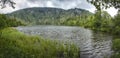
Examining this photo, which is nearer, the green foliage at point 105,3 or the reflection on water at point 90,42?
the green foliage at point 105,3

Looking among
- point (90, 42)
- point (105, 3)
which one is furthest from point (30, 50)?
point (90, 42)

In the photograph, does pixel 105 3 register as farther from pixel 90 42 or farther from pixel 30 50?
pixel 90 42

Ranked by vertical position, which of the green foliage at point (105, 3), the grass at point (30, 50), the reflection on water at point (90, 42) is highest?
the green foliage at point (105, 3)

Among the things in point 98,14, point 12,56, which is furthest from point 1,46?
point 98,14

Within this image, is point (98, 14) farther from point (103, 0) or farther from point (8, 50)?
point (8, 50)

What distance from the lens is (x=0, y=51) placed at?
19562mm

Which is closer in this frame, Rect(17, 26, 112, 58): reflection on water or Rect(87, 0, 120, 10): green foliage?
Rect(87, 0, 120, 10): green foliage

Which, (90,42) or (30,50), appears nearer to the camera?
(30,50)

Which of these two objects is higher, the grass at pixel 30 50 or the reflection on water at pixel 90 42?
the grass at pixel 30 50

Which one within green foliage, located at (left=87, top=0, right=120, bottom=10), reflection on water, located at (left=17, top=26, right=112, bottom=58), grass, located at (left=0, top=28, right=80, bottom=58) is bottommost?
reflection on water, located at (left=17, top=26, right=112, bottom=58)

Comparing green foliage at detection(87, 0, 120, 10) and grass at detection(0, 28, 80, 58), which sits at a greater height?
green foliage at detection(87, 0, 120, 10)

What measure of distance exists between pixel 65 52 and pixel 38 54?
5.73 m

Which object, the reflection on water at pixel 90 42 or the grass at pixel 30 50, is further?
the reflection on water at pixel 90 42

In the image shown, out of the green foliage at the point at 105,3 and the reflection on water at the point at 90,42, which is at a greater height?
the green foliage at the point at 105,3
